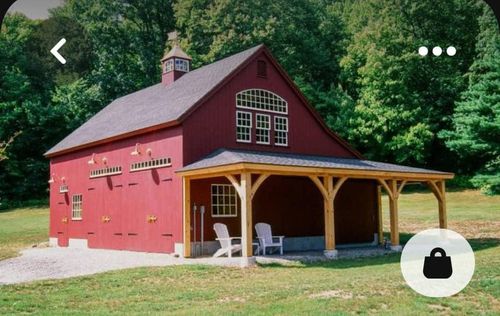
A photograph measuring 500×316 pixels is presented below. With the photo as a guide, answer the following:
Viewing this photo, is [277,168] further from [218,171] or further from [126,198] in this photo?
[126,198]

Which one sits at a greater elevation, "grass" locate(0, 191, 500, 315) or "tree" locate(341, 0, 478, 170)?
"tree" locate(341, 0, 478, 170)

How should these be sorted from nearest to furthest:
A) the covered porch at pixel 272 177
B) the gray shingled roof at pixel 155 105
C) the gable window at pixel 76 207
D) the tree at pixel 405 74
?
the tree at pixel 405 74, the covered porch at pixel 272 177, the gray shingled roof at pixel 155 105, the gable window at pixel 76 207

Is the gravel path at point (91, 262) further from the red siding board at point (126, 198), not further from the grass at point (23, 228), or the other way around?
the grass at point (23, 228)

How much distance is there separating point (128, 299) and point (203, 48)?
27537 mm

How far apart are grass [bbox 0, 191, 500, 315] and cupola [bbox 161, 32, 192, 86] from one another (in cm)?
1128

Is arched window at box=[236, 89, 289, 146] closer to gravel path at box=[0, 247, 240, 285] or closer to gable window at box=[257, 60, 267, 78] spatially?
gable window at box=[257, 60, 267, 78]

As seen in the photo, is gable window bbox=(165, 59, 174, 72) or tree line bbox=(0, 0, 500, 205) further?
gable window bbox=(165, 59, 174, 72)

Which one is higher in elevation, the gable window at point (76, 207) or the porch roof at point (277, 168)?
the porch roof at point (277, 168)

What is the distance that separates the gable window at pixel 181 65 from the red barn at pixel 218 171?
3.6 inches

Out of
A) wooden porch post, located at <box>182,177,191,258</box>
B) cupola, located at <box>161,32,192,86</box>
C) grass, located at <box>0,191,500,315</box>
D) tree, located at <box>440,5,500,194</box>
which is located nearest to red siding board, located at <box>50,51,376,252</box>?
wooden porch post, located at <box>182,177,191,258</box>

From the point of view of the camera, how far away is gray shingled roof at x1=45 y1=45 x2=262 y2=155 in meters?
17.8

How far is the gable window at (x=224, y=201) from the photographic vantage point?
17.0m

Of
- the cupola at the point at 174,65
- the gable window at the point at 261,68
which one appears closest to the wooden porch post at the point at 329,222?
the gable window at the point at 261,68

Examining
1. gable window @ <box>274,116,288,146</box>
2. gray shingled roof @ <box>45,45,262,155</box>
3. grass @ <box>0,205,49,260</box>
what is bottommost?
grass @ <box>0,205,49,260</box>
